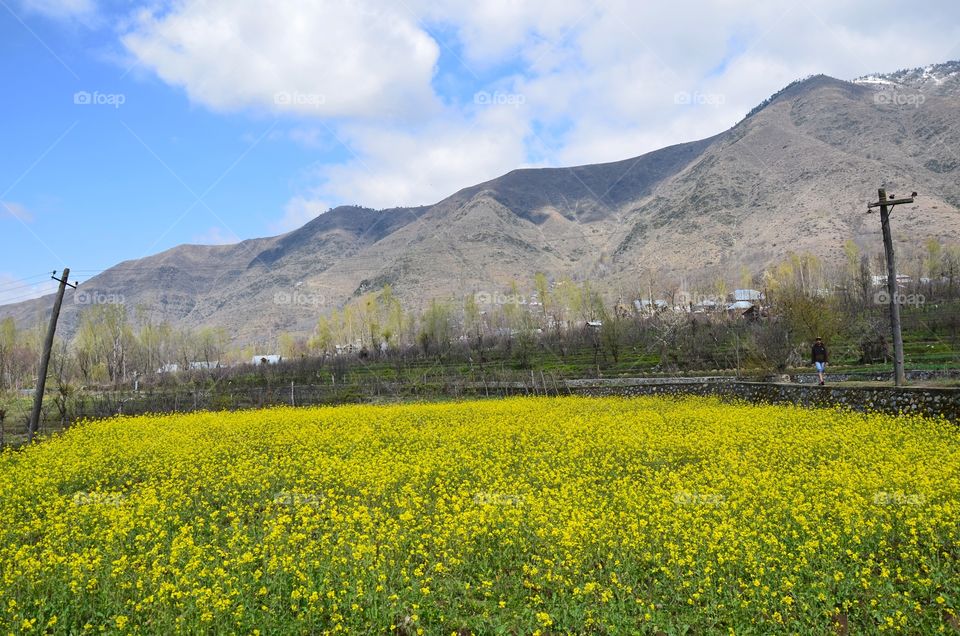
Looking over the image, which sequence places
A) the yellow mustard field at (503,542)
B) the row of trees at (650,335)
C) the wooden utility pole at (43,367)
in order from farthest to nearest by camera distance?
1. the row of trees at (650,335)
2. the wooden utility pole at (43,367)
3. the yellow mustard field at (503,542)

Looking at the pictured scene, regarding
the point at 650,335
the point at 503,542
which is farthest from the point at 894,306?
the point at 650,335

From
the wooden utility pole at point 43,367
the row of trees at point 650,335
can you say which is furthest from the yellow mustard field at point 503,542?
the row of trees at point 650,335

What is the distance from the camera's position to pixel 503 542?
29.2 feet

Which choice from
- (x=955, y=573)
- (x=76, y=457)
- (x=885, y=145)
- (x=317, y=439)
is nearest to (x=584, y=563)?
(x=955, y=573)

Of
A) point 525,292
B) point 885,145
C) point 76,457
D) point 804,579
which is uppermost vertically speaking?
point 885,145

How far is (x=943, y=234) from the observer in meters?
128

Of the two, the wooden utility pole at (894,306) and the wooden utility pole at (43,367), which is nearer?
the wooden utility pole at (894,306)

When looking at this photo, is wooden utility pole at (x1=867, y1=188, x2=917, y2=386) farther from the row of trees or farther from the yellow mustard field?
the row of trees

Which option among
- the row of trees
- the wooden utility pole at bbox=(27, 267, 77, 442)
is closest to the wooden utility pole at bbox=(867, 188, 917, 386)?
the row of trees

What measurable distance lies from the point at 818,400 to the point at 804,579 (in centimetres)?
1739

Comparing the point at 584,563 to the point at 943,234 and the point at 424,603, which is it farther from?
the point at 943,234

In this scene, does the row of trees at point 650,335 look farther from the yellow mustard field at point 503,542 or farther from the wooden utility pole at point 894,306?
the yellow mustard field at point 503,542

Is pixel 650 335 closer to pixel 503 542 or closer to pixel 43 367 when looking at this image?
pixel 43 367

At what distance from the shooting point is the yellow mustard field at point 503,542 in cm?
704
